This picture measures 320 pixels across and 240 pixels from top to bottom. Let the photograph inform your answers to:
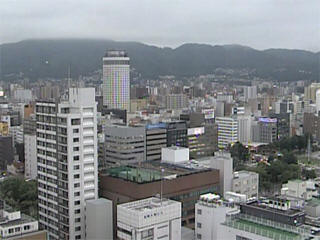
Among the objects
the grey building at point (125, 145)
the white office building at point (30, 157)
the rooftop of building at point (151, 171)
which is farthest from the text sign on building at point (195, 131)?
the rooftop of building at point (151, 171)

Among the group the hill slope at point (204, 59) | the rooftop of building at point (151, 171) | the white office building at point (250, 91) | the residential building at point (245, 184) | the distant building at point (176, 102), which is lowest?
the residential building at point (245, 184)

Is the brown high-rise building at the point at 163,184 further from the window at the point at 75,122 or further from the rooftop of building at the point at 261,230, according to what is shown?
the rooftop of building at the point at 261,230

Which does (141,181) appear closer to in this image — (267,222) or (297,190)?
(267,222)

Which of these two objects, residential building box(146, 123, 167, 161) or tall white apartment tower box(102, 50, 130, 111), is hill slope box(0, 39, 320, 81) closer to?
tall white apartment tower box(102, 50, 130, 111)

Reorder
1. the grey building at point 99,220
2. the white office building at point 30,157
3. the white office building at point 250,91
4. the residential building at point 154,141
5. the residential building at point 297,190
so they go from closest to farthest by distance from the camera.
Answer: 1. the grey building at point 99,220
2. the residential building at point 297,190
3. the white office building at point 30,157
4. the residential building at point 154,141
5. the white office building at point 250,91

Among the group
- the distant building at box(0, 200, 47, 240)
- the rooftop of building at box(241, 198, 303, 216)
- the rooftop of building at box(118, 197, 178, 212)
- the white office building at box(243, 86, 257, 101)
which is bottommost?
the distant building at box(0, 200, 47, 240)

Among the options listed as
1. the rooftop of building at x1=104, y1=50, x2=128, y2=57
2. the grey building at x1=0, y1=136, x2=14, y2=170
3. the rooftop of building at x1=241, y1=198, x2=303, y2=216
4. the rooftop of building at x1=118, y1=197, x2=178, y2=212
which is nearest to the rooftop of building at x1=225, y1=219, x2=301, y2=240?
the rooftop of building at x1=241, y1=198, x2=303, y2=216

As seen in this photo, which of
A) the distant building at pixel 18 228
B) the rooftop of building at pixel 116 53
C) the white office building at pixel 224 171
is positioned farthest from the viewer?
the rooftop of building at pixel 116 53

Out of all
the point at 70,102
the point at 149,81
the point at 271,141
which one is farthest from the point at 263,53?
the point at 70,102
